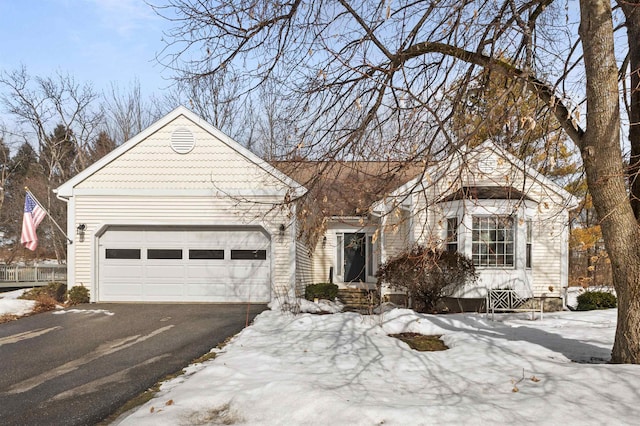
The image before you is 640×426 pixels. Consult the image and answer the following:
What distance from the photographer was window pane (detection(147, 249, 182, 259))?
13.4 metres

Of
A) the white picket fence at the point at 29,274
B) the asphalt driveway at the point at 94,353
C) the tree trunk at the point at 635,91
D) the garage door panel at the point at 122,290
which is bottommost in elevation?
the white picket fence at the point at 29,274

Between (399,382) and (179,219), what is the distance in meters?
9.30

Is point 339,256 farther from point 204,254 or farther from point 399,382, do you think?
point 399,382

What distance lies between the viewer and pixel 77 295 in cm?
1277

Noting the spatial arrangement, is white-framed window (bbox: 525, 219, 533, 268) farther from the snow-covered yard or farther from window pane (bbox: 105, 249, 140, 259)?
window pane (bbox: 105, 249, 140, 259)

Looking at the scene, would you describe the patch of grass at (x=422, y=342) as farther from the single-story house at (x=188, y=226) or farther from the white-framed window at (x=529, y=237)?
Answer: the white-framed window at (x=529, y=237)

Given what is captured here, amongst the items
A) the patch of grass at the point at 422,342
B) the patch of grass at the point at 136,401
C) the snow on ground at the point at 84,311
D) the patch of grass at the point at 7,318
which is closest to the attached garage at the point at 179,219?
the snow on ground at the point at 84,311

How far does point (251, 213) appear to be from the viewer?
13.3 meters

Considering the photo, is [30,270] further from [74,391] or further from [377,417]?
[377,417]

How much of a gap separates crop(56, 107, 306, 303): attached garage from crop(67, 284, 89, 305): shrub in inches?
13.4

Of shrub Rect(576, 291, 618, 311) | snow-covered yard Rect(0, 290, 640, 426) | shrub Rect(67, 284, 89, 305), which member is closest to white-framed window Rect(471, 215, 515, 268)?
Result: shrub Rect(576, 291, 618, 311)

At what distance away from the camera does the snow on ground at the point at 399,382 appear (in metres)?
4.29

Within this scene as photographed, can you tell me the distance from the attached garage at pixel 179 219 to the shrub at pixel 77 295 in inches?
13.4

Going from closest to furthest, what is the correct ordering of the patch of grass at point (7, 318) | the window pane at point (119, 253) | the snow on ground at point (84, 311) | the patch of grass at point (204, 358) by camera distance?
the patch of grass at point (204, 358) < the patch of grass at point (7, 318) < the snow on ground at point (84, 311) < the window pane at point (119, 253)
